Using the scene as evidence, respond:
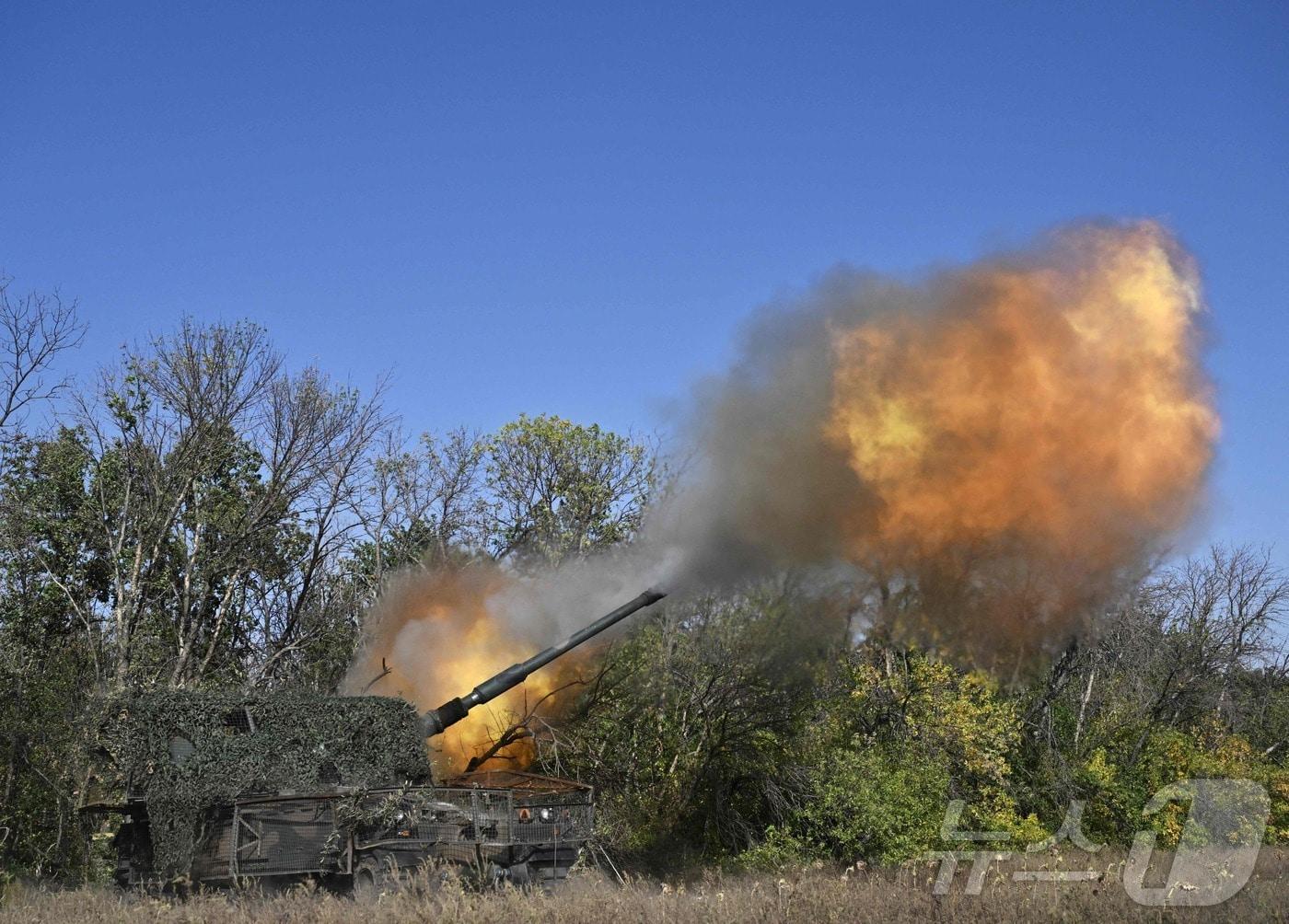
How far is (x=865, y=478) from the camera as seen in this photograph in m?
18.3

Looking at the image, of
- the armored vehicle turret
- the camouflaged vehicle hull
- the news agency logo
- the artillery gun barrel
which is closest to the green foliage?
the news agency logo

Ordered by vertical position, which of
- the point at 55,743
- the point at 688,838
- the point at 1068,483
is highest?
the point at 1068,483

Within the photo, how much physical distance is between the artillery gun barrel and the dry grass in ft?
14.3

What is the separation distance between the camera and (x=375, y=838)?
49.8ft

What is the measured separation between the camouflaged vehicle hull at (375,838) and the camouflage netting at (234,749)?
41 cm

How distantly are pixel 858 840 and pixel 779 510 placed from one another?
796 centimetres

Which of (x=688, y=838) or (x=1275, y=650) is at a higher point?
(x=1275, y=650)

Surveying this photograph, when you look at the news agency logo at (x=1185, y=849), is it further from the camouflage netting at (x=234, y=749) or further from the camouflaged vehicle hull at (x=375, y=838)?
the camouflage netting at (x=234, y=749)

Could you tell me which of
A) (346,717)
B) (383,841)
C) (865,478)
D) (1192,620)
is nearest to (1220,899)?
(865,478)

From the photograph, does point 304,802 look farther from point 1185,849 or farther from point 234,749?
point 1185,849

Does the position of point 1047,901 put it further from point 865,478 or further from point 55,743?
point 55,743

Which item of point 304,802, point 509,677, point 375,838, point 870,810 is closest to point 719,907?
point 375,838

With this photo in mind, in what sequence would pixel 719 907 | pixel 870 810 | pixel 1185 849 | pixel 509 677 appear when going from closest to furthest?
pixel 719 907
pixel 509 677
pixel 870 810
pixel 1185 849

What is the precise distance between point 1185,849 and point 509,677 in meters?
18.2
